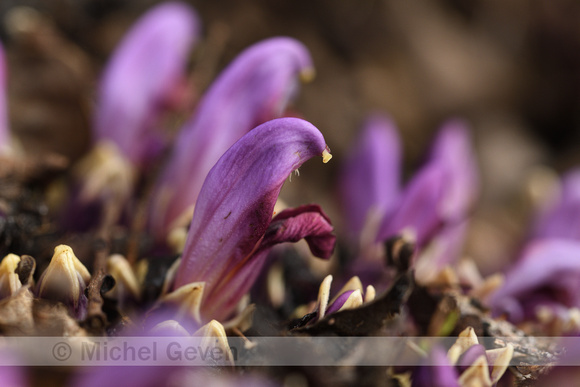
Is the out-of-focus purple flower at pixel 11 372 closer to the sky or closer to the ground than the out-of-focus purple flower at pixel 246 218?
closer to the ground

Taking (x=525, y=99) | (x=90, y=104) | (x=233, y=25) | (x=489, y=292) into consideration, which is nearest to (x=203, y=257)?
(x=489, y=292)

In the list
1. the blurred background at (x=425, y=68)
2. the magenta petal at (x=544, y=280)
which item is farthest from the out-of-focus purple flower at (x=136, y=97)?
the magenta petal at (x=544, y=280)

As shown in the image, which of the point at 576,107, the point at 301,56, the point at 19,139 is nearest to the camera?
the point at 301,56

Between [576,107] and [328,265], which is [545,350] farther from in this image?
[576,107]

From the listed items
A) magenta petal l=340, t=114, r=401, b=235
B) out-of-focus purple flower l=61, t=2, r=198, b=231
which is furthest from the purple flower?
out-of-focus purple flower l=61, t=2, r=198, b=231

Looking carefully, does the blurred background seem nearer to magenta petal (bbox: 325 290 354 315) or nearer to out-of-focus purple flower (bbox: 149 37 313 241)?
out-of-focus purple flower (bbox: 149 37 313 241)

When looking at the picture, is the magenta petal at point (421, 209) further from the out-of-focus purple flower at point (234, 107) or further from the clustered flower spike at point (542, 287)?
the out-of-focus purple flower at point (234, 107)
